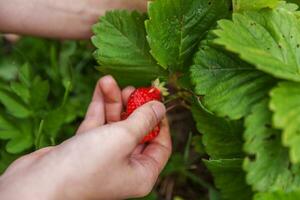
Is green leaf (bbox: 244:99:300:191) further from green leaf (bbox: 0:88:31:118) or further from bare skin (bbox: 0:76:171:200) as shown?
green leaf (bbox: 0:88:31:118)

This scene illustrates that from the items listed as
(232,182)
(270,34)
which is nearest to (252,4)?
(270,34)

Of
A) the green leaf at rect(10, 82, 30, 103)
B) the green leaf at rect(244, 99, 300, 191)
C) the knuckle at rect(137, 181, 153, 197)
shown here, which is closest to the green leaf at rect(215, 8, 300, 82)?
the green leaf at rect(244, 99, 300, 191)

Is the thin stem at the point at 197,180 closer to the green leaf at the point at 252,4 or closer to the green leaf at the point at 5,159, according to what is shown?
the green leaf at the point at 5,159

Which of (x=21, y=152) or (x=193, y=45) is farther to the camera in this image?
(x=21, y=152)

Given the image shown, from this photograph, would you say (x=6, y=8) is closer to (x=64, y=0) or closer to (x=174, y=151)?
(x=64, y=0)

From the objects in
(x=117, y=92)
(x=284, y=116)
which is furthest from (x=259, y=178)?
(x=117, y=92)

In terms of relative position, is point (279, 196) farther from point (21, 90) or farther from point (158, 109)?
point (21, 90)

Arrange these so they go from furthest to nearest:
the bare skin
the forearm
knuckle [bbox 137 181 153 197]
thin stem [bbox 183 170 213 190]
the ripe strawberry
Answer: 1. thin stem [bbox 183 170 213 190]
2. the forearm
3. the ripe strawberry
4. knuckle [bbox 137 181 153 197]
5. the bare skin
